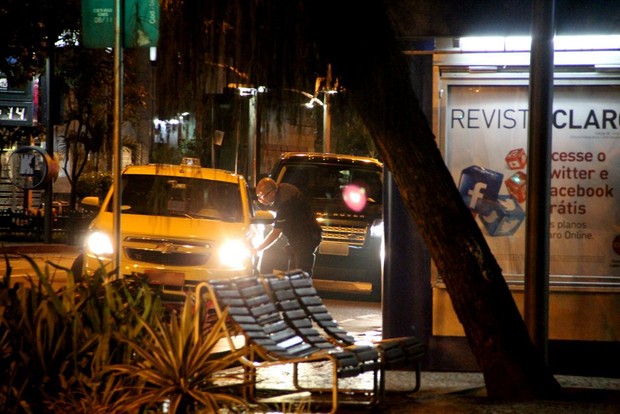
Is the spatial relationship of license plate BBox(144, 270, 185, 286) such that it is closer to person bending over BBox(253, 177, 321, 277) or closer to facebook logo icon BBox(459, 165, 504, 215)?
person bending over BBox(253, 177, 321, 277)

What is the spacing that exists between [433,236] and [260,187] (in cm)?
425

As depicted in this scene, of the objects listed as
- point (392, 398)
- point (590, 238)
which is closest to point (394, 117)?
point (392, 398)

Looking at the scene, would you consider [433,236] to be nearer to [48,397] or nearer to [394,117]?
[394,117]

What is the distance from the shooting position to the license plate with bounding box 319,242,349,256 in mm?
15602

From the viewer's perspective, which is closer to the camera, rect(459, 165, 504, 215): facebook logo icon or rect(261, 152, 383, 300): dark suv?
rect(459, 165, 504, 215): facebook logo icon

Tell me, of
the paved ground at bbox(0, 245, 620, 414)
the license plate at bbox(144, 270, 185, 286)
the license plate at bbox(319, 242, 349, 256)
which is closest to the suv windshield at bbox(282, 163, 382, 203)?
the license plate at bbox(319, 242, 349, 256)

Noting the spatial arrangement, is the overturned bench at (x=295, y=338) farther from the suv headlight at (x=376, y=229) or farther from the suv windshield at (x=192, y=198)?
the suv headlight at (x=376, y=229)

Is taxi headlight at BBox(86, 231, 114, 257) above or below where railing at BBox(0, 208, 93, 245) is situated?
above

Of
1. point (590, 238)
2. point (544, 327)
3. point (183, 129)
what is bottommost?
point (544, 327)

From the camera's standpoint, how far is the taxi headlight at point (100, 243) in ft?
38.9

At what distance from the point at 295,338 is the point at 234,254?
449 cm

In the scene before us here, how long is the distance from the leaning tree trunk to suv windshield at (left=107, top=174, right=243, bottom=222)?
17.7ft

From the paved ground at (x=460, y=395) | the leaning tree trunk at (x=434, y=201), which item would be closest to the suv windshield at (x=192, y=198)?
the paved ground at (x=460, y=395)

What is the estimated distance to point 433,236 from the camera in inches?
295
